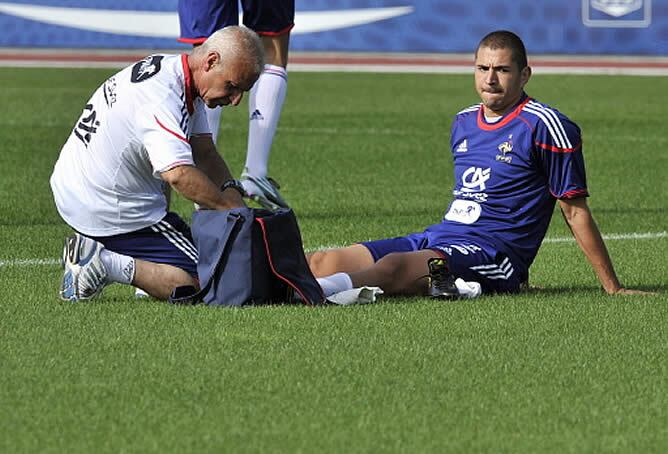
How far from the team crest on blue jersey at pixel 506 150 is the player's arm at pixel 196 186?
4.57ft

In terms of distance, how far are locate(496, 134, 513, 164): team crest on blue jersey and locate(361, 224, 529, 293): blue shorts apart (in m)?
0.39

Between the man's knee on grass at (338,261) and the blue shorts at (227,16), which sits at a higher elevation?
the blue shorts at (227,16)

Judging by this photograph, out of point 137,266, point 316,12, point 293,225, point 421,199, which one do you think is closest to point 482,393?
point 293,225

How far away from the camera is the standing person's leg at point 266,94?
9469 millimetres

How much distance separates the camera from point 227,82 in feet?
21.7

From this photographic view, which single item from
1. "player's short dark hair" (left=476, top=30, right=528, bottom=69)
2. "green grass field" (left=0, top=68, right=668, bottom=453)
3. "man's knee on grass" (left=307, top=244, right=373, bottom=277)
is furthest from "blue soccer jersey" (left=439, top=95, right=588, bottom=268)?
"man's knee on grass" (left=307, top=244, right=373, bottom=277)

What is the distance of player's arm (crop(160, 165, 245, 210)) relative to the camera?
644cm

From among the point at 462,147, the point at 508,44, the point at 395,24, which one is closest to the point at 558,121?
the point at 508,44

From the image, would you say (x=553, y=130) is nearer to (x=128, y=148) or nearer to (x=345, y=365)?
(x=128, y=148)

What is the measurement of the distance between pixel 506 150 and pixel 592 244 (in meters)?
0.61

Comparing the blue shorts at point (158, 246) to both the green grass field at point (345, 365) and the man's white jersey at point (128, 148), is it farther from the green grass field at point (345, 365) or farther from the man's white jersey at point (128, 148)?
the green grass field at point (345, 365)

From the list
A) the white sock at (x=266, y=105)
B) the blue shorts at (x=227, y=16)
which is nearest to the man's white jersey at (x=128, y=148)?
the blue shorts at (x=227, y=16)

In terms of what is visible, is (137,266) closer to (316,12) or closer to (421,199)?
(421,199)

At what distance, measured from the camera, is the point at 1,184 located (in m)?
11.5
